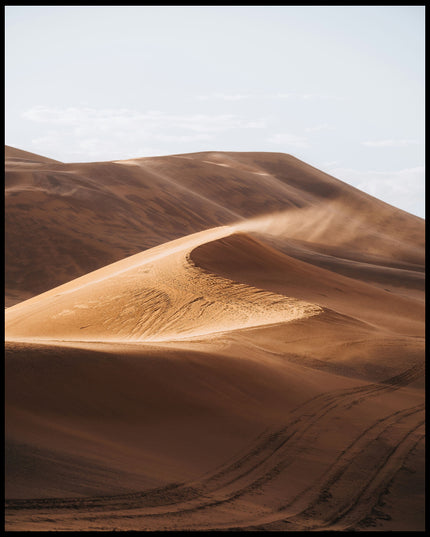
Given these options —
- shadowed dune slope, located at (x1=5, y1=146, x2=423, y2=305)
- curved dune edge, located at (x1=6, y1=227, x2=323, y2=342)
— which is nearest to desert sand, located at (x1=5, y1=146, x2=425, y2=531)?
curved dune edge, located at (x1=6, y1=227, x2=323, y2=342)

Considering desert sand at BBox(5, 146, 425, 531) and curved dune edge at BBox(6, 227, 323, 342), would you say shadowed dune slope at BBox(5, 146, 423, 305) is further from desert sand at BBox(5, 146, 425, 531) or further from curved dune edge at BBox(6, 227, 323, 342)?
curved dune edge at BBox(6, 227, 323, 342)

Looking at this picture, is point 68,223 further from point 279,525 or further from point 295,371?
point 279,525

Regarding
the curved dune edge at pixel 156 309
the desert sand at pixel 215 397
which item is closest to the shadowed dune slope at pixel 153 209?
the desert sand at pixel 215 397

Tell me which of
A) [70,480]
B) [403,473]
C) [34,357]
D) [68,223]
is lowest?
[403,473]

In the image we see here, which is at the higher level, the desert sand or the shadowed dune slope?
the shadowed dune slope

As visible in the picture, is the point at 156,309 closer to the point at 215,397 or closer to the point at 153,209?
the point at 215,397

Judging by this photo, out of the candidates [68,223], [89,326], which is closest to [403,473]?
[89,326]

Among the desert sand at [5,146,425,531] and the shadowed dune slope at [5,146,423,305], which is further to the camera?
the shadowed dune slope at [5,146,423,305]

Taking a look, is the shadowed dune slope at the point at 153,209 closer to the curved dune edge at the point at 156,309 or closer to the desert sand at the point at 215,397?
the desert sand at the point at 215,397
